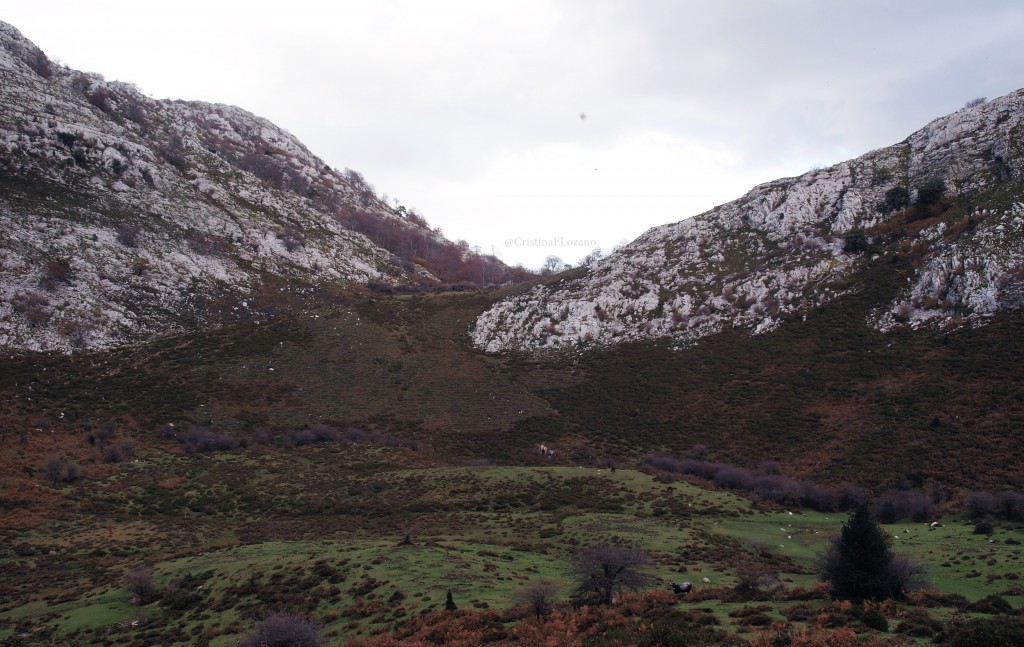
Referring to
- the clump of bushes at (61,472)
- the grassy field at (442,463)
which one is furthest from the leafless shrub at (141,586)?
the clump of bushes at (61,472)

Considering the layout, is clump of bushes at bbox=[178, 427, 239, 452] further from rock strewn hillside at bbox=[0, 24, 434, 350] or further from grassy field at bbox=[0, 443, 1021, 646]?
rock strewn hillside at bbox=[0, 24, 434, 350]

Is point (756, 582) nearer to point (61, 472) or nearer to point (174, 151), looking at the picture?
point (61, 472)

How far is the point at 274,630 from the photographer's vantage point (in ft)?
68.2

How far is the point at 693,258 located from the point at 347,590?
237 feet

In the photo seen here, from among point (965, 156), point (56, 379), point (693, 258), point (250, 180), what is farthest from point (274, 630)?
point (250, 180)

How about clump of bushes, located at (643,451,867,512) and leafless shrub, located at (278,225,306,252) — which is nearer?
clump of bushes, located at (643,451,867,512)

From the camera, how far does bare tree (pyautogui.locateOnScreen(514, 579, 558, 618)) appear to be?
75.6 feet

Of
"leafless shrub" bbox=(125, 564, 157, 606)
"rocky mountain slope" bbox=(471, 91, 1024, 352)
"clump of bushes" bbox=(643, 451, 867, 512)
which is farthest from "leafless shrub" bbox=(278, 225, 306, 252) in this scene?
"leafless shrub" bbox=(125, 564, 157, 606)

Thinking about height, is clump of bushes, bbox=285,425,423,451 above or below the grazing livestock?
above

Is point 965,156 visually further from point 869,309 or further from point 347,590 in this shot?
point 347,590

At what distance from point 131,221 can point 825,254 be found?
323 ft

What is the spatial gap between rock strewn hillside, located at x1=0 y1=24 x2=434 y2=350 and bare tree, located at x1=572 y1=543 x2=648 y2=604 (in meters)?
68.0

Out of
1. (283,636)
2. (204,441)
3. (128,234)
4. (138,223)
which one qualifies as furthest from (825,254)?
(138,223)

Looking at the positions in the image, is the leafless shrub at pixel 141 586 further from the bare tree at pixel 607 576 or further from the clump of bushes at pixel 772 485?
the clump of bushes at pixel 772 485
